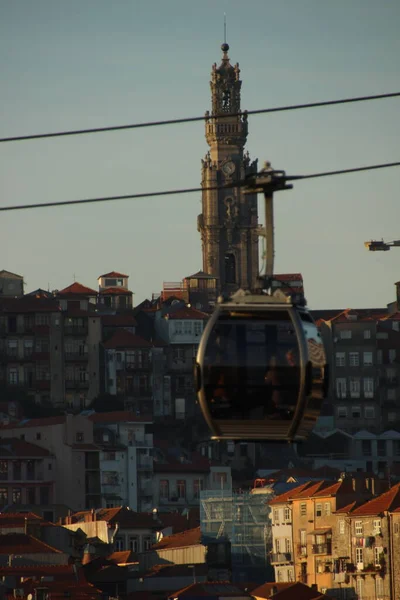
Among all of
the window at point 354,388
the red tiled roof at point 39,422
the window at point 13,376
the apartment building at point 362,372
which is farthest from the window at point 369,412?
the red tiled roof at point 39,422

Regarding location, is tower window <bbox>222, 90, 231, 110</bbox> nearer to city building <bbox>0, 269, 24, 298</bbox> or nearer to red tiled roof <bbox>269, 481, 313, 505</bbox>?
city building <bbox>0, 269, 24, 298</bbox>

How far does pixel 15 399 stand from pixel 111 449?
1460 cm

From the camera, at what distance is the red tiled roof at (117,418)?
126 metres

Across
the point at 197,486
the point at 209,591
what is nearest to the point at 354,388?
the point at 197,486

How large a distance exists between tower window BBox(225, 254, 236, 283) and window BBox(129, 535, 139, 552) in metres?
57.9

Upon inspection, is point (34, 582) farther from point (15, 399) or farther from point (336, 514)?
Result: point (15, 399)

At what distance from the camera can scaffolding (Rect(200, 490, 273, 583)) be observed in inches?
4035

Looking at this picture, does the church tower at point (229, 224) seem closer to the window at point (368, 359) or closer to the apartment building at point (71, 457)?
the window at point (368, 359)

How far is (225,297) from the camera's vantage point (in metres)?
26.3

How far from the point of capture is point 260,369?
2639 cm

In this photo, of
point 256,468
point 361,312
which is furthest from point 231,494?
point 361,312

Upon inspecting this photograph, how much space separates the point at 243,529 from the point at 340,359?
36534 mm

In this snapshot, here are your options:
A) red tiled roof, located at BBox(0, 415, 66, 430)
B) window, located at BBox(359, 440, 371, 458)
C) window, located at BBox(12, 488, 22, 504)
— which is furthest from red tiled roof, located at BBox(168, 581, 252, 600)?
window, located at BBox(359, 440, 371, 458)

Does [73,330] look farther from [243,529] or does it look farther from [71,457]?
[243,529]
